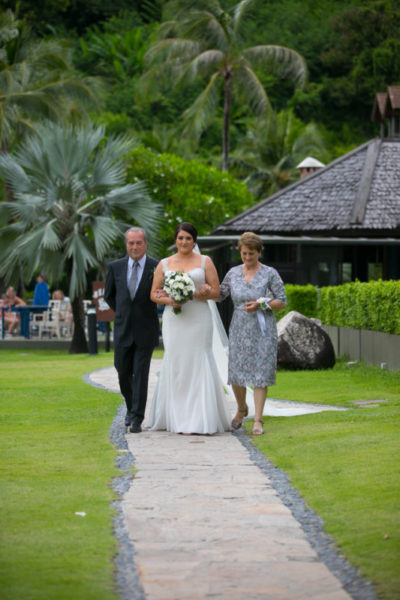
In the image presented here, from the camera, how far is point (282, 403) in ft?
39.8

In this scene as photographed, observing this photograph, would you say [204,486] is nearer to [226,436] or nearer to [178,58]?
[226,436]

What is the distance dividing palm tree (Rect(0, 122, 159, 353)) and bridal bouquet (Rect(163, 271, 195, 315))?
56.1 ft

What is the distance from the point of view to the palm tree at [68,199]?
2670 cm

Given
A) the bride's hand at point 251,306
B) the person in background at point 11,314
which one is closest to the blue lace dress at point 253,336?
the bride's hand at point 251,306

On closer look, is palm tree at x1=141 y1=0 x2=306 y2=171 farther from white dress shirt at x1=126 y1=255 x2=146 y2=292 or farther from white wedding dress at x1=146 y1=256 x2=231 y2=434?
white wedding dress at x1=146 y1=256 x2=231 y2=434

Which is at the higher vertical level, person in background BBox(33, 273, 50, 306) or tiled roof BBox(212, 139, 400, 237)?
tiled roof BBox(212, 139, 400, 237)

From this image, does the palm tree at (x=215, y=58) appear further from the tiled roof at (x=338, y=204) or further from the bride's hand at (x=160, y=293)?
the bride's hand at (x=160, y=293)

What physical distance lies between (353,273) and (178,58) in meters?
16.0

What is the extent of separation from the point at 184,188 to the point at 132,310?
1198 inches

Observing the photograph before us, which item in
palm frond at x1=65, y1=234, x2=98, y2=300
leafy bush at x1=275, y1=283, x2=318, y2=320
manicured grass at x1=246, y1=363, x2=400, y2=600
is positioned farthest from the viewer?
palm frond at x1=65, y1=234, x2=98, y2=300

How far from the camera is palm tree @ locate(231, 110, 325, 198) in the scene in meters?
52.9

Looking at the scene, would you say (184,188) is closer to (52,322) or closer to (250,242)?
(52,322)

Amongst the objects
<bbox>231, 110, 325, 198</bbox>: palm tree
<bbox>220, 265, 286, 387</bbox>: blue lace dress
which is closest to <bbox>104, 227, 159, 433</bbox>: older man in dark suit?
<bbox>220, 265, 286, 387</bbox>: blue lace dress

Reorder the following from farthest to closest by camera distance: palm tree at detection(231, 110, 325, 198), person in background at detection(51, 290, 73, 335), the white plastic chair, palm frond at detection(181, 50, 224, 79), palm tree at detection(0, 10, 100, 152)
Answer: palm tree at detection(231, 110, 325, 198) < palm frond at detection(181, 50, 224, 79) < palm tree at detection(0, 10, 100, 152) < person in background at detection(51, 290, 73, 335) < the white plastic chair
